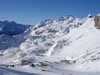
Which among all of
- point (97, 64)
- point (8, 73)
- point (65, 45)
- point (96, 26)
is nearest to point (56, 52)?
point (65, 45)

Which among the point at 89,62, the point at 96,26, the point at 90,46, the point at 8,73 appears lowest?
the point at 8,73

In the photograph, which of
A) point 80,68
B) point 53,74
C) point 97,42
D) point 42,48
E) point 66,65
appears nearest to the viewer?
point 53,74

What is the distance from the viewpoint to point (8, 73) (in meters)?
44.7

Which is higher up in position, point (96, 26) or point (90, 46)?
point (96, 26)

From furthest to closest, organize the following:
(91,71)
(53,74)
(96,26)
Result: (96,26) → (91,71) → (53,74)

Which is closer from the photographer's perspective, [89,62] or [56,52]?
[89,62]

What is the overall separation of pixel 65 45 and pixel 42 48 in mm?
38058

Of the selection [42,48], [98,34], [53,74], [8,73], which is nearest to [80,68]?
[53,74]

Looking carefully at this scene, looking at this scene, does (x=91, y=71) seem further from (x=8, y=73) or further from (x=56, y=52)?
(x=56, y=52)

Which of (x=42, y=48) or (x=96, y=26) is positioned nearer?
(x=96, y=26)

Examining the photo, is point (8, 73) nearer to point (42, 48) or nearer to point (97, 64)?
point (97, 64)

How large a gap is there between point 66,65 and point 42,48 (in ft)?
346

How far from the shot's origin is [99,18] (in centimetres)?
15212

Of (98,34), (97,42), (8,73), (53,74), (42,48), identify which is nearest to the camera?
(8,73)
